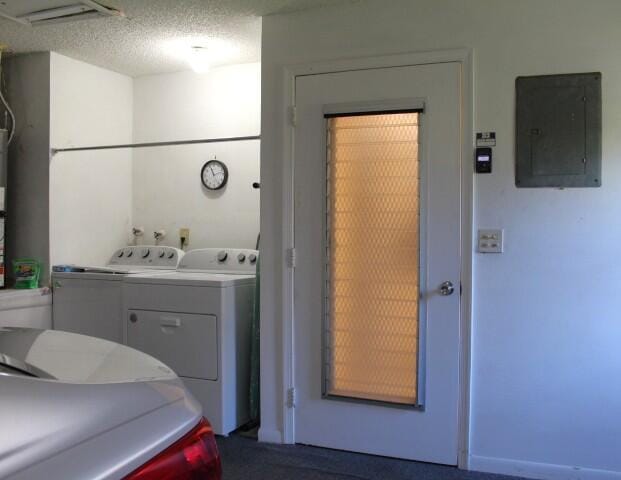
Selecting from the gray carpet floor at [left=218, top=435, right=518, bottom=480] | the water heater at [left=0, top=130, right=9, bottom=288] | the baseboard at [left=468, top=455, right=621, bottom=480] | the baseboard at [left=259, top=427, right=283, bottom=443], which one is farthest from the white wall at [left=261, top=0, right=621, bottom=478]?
the water heater at [left=0, top=130, right=9, bottom=288]

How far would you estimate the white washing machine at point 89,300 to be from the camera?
11.8ft

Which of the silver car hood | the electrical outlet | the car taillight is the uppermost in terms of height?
the electrical outlet

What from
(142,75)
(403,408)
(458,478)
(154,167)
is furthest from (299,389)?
(142,75)

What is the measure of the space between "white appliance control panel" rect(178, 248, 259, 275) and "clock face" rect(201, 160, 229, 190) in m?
0.53

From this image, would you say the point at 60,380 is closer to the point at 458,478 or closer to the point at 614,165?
the point at 458,478

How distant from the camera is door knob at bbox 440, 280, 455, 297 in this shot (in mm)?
2848

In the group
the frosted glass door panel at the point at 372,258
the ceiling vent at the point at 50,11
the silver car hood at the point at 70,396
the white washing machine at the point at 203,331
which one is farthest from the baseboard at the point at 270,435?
the ceiling vent at the point at 50,11

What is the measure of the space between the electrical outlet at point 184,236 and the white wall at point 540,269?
2.21 metres

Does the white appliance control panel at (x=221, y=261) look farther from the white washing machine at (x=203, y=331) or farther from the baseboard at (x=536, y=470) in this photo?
the baseboard at (x=536, y=470)

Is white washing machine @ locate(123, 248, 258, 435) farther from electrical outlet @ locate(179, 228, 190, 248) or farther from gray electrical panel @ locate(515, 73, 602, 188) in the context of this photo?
gray electrical panel @ locate(515, 73, 602, 188)

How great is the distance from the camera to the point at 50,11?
309 centimetres

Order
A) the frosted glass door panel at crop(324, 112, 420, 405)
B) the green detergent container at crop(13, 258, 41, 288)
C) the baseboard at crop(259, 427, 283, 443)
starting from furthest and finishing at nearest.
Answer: the green detergent container at crop(13, 258, 41, 288) → the baseboard at crop(259, 427, 283, 443) → the frosted glass door panel at crop(324, 112, 420, 405)

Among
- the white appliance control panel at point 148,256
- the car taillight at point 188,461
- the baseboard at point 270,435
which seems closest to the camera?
the car taillight at point 188,461

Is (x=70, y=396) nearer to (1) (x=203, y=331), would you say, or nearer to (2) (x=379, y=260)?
(2) (x=379, y=260)
